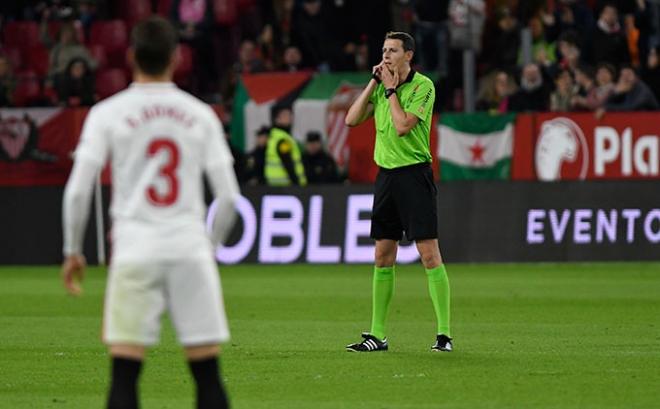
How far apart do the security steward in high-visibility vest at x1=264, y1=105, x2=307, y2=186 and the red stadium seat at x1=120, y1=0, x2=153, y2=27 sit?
593cm

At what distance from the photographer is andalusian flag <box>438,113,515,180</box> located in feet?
80.0

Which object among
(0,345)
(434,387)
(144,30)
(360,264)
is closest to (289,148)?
(360,264)

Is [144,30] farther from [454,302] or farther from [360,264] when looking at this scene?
[360,264]

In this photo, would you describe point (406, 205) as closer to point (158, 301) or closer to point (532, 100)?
point (158, 301)

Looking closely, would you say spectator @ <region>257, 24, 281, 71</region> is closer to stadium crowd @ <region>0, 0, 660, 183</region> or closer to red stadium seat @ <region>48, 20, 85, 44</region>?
stadium crowd @ <region>0, 0, 660, 183</region>

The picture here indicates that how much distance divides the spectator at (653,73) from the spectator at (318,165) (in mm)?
5029

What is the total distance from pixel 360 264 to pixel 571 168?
11.4ft

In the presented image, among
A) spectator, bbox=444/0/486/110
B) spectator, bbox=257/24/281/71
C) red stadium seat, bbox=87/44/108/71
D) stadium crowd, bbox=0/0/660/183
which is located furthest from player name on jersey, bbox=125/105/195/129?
red stadium seat, bbox=87/44/108/71

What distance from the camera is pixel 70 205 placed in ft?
23.5

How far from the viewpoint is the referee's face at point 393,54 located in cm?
1249

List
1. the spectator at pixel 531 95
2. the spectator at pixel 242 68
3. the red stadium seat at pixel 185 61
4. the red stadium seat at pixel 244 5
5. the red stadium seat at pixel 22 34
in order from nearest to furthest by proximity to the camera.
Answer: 1. the spectator at pixel 531 95
2. the spectator at pixel 242 68
3. the red stadium seat at pixel 185 61
4. the red stadium seat at pixel 244 5
5. the red stadium seat at pixel 22 34

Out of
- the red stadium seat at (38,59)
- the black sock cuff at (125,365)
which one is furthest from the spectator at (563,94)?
the black sock cuff at (125,365)

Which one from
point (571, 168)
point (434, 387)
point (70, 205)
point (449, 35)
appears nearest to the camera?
point (70, 205)

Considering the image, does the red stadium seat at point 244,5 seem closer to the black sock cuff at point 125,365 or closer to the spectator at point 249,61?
the spectator at point 249,61
